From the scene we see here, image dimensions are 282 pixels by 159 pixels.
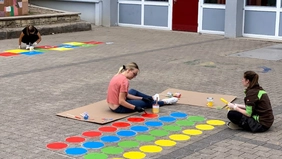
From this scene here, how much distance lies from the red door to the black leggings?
10955 mm

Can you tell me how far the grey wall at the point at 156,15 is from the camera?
18109mm

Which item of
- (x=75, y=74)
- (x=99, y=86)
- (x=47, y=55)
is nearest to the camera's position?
(x=99, y=86)

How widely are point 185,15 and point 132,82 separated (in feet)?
27.3

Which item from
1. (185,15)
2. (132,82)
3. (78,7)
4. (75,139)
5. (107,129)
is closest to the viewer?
(75,139)

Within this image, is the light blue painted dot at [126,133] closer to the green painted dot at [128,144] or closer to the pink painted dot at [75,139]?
the green painted dot at [128,144]

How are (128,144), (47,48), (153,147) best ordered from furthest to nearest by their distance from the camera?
(47,48) < (128,144) < (153,147)

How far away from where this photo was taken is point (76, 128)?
22.2 ft

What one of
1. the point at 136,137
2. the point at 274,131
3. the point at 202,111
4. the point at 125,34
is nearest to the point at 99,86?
the point at 202,111

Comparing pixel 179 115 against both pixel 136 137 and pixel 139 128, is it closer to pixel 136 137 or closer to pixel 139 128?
pixel 139 128

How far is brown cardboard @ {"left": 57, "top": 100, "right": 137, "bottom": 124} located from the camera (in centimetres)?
715

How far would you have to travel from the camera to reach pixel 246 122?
21.5 feet

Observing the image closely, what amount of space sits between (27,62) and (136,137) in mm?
6110

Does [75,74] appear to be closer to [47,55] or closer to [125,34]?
[47,55]

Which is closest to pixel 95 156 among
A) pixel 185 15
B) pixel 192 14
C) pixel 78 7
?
pixel 192 14
